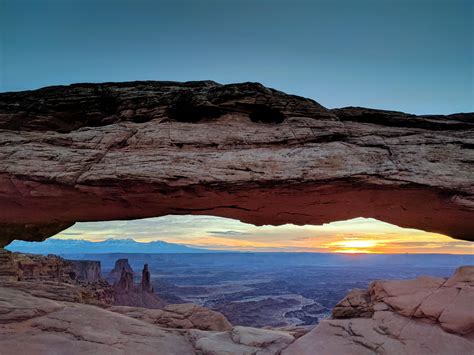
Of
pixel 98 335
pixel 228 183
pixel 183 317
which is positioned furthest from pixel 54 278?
pixel 228 183

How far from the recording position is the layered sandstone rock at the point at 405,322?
8961 mm

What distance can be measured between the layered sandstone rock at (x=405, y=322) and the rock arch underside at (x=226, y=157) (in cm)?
291

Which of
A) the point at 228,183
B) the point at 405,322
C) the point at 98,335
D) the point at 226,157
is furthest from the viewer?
the point at 226,157

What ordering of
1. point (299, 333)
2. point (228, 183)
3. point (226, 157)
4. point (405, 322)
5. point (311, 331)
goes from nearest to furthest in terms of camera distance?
point (405, 322) < point (311, 331) < point (228, 183) < point (299, 333) < point (226, 157)

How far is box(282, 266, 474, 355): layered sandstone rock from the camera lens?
353 inches

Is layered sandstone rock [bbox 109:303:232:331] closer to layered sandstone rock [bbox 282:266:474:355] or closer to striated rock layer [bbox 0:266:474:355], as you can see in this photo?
striated rock layer [bbox 0:266:474:355]

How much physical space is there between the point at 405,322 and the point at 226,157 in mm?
7365

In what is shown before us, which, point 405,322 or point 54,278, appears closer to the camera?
point 405,322

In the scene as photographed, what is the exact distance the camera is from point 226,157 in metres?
12.1

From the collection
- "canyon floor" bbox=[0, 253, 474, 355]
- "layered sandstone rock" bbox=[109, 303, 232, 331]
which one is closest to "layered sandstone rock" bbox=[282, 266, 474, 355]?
"canyon floor" bbox=[0, 253, 474, 355]

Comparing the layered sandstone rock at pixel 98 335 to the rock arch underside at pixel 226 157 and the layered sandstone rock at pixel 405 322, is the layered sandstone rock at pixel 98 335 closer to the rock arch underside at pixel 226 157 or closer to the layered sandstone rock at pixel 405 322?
the layered sandstone rock at pixel 405 322

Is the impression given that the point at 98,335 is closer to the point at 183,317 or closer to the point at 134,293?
the point at 183,317

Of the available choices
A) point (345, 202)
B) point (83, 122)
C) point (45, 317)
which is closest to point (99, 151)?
point (83, 122)

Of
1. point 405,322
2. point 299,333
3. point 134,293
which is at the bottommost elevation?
point 134,293
